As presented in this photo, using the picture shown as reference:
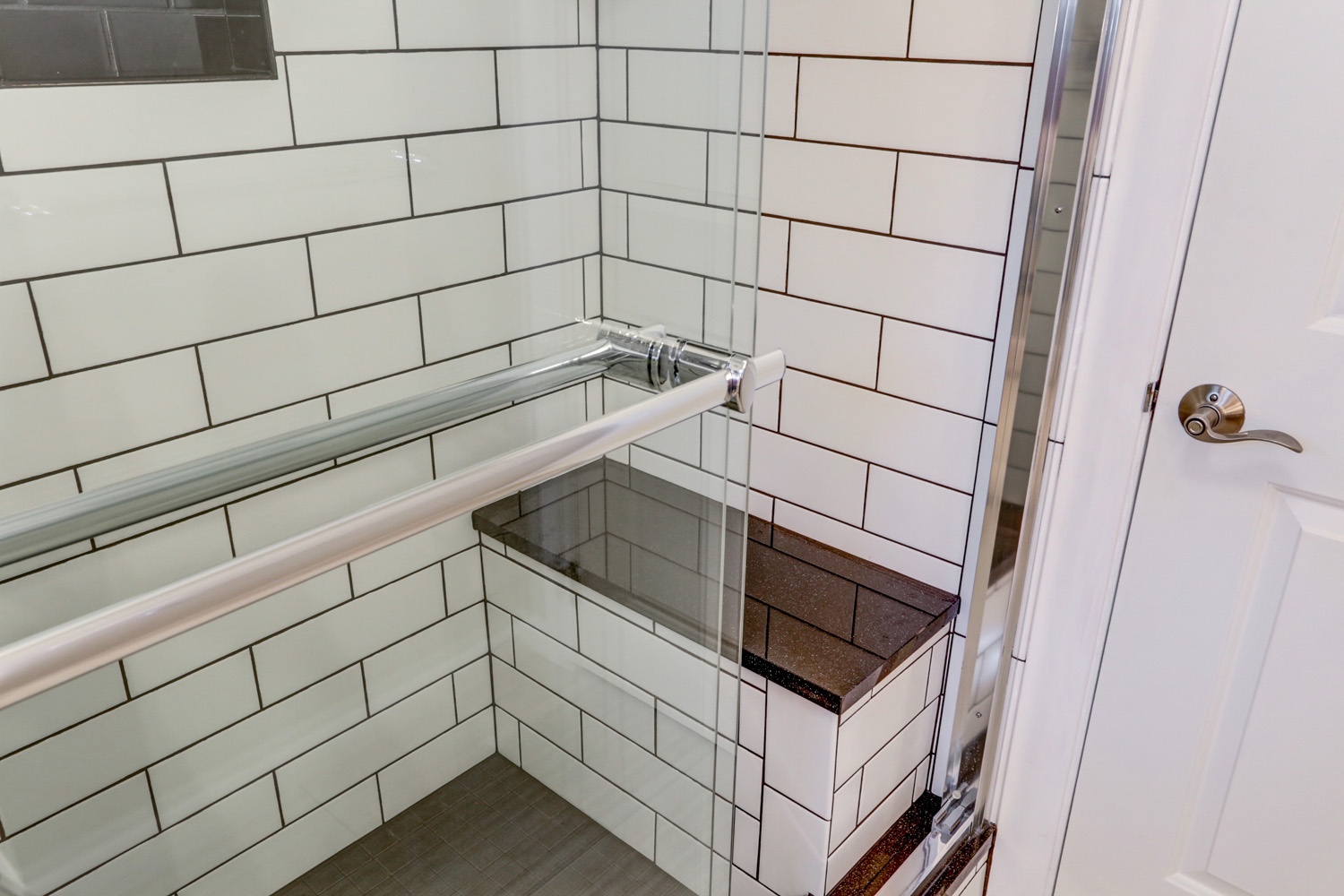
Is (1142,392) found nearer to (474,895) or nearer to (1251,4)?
(1251,4)

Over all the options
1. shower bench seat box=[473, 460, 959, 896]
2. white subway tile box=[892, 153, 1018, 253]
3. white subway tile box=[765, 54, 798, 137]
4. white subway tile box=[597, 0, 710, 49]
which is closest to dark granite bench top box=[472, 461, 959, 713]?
shower bench seat box=[473, 460, 959, 896]

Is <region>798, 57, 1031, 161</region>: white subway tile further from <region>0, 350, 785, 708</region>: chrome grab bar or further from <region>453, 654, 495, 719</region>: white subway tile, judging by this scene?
<region>453, 654, 495, 719</region>: white subway tile

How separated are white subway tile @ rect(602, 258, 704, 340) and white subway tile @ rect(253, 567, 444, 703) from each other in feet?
0.85

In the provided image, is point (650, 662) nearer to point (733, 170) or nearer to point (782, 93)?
point (733, 170)

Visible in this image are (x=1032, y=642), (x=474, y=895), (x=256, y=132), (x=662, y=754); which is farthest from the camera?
(x=1032, y=642)

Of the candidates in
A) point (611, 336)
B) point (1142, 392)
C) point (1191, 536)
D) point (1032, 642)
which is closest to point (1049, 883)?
point (1032, 642)

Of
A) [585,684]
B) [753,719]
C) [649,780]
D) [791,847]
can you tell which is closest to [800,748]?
[753,719]

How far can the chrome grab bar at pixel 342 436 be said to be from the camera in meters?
0.50

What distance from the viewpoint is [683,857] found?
3.02 ft

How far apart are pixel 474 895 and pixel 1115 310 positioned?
3.16 ft

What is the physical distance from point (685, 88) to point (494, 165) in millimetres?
180

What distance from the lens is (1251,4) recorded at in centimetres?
100

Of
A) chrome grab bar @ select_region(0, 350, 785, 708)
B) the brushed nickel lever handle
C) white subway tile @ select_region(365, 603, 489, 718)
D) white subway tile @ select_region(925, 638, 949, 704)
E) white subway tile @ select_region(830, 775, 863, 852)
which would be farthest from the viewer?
white subway tile @ select_region(925, 638, 949, 704)

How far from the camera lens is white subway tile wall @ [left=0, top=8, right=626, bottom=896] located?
491 millimetres
